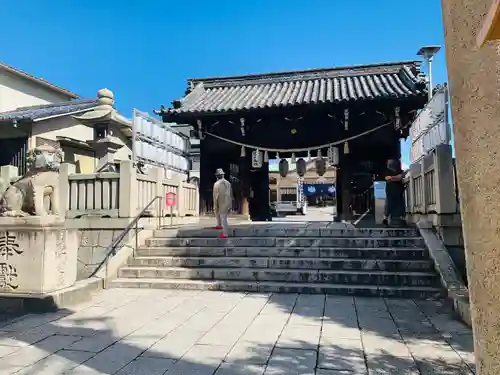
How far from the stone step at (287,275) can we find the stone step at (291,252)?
0.60 metres

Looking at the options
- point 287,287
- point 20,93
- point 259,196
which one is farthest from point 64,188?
point 20,93

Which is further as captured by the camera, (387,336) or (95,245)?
(95,245)

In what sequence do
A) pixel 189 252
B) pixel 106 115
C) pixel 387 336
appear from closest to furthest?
pixel 387 336 → pixel 189 252 → pixel 106 115

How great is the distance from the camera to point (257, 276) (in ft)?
25.5

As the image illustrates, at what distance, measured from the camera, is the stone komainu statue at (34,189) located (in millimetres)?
6169

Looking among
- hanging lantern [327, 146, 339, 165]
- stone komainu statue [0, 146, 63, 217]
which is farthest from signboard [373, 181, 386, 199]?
stone komainu statue [0, 146, 63, 217]

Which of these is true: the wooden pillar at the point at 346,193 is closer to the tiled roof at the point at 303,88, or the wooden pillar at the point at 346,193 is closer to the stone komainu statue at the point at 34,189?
the tiled roof at the point at 303,88

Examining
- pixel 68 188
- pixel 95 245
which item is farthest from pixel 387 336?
pixel 68 188

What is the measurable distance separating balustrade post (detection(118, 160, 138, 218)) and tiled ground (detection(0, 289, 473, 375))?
363 cm

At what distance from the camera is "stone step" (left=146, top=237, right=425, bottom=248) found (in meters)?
8.35

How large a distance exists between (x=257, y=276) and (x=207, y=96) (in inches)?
445

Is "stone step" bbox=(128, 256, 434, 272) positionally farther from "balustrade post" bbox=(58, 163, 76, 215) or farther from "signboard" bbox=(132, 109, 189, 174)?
"signboard" bbox=(132, 109, 189, 174)

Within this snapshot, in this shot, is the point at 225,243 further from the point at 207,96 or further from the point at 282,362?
the point at 207,96

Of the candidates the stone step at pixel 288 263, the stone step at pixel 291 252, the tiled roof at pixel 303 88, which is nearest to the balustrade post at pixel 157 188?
the stone step at pixel 291 252
